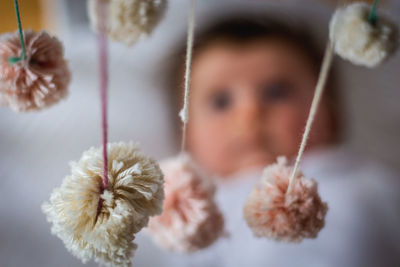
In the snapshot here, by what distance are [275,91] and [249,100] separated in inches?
2.3

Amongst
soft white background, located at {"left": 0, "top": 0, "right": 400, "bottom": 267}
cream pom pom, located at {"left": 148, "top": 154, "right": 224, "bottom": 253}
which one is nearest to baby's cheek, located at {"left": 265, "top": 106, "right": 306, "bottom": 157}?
soft white background, located at {"left": 0, "top": 0, "right": 400, "bottom": 267}

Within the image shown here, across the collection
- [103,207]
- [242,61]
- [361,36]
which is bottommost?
[103,207]

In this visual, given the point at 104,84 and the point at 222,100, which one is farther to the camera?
the point at 222,100

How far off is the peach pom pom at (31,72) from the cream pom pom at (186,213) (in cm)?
9

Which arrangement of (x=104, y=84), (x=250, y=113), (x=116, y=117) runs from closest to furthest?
(x=104, y=84)
(x=250, y=113)
(x=116, y=117)

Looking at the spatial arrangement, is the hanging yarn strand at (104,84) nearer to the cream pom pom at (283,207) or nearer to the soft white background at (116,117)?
the cream pom pom at (283,207)

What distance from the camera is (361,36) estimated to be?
0.21m

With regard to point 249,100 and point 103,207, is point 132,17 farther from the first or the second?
point 249,100

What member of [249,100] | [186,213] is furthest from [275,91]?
[186,213]

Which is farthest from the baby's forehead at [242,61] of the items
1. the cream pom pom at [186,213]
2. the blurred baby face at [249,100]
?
the cream pom pom at [186,213]

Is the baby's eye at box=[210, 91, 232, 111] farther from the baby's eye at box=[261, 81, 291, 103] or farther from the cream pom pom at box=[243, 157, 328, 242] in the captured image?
the cream pom pom at box=[243, 157, 328, 242]

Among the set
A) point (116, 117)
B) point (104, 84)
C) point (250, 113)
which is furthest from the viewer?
point (116, 117)

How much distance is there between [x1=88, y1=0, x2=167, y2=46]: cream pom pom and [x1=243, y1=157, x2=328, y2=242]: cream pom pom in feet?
0.38

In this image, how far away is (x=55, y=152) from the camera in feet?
1.90
